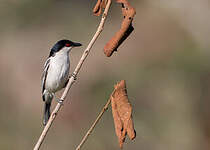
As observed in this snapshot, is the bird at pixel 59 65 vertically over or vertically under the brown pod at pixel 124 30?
under

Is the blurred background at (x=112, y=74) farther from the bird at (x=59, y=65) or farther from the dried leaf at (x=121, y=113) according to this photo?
the dried leaf at (x=121, y=113)

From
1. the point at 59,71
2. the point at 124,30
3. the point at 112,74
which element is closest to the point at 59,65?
the point at 59,71

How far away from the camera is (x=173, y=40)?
39.1 ft

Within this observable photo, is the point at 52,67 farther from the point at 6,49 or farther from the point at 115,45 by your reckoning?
the point at 6,49

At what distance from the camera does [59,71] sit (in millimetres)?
3992

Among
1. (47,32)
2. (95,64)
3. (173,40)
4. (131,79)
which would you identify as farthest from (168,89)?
(47,32)

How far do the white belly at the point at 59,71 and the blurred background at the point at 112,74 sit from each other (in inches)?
90.7

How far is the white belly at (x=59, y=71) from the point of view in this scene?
13.0ft

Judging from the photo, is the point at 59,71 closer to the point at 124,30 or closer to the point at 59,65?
the point at 59,65

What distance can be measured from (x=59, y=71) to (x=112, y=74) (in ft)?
25.6

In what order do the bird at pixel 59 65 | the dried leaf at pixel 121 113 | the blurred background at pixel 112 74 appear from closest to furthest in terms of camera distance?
the dried leaf at pixel 121 113
the bird at pixel 59 65
the blurred background at pixel 112 74

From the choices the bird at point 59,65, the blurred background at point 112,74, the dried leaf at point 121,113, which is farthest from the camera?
the blurred background at point 112,74

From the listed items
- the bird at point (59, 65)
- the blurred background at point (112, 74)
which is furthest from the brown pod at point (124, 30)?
the blurred background at point (112, 74)

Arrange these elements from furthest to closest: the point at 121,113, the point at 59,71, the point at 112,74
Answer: the point at 112,74 → the point at 59,71 → the point at 121,113
